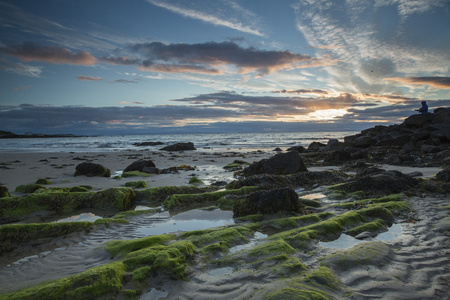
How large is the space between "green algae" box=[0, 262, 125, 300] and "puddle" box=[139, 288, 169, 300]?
1.08 ft

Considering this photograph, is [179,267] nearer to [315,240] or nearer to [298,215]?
[315,240]

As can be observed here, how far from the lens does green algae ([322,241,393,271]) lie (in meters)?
3.23

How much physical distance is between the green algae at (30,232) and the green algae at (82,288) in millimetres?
1882

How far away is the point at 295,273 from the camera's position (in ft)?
9.97

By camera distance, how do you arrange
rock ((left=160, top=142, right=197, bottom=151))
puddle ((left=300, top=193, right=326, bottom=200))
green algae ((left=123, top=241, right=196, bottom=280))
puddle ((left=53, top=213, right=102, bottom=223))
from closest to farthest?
1. green algae ((left=123, top=241, right=196, bottom=280))
2. puddle ((left=53, top=213, right=102, bottom=223))
3. puddle ((left=300, top=193, right=326, bottom=200))
4. rock ((left=160, top=142, right=197, bottom=151))

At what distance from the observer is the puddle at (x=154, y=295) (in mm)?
2736

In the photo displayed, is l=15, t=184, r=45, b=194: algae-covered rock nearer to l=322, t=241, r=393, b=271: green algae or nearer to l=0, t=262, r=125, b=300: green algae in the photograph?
l=0, t=262, r=125, b=300: green algae

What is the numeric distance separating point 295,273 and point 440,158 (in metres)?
14.1

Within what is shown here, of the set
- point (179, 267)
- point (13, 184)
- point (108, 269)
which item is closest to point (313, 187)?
point (179, 267)

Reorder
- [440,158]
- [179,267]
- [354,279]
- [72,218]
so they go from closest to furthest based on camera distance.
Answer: [354,279] < [179,267] < [72,218] < [440,158]

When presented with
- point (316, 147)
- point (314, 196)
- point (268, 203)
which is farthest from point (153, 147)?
point (268, 203)

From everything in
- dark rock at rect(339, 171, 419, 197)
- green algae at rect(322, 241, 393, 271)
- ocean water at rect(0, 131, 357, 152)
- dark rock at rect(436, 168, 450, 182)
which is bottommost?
ocean water at rect(0, 131, 357, 152)

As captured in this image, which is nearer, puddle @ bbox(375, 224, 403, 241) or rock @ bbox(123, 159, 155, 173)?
puddle @ bbox(375, 224, 403, 241)

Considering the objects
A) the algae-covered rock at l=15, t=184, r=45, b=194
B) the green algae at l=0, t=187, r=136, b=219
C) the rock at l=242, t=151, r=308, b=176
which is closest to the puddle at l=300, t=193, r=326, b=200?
the rock at l=242, t=151, r=308, b=176
